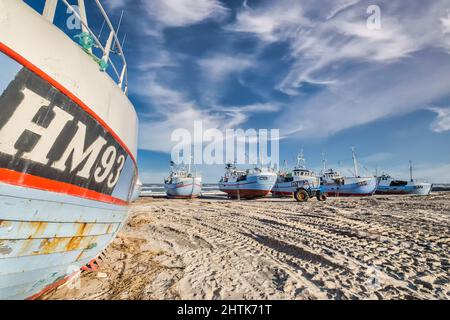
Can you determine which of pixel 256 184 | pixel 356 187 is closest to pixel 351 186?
pixel 356 187

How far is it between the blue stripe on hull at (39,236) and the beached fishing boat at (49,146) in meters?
0.01

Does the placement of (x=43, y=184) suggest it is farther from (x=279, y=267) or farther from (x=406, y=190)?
(x=406, y=190)

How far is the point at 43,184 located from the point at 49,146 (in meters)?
0.44

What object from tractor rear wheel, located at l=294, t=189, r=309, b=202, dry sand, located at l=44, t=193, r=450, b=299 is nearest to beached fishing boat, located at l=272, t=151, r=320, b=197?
tractor rear wheel, located at l=294, t=189, r=309, b=202

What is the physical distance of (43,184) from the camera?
95.9 inches

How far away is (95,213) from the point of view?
343 centimetres

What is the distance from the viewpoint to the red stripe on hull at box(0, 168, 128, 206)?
2115mm

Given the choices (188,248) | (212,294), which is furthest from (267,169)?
(212,294)

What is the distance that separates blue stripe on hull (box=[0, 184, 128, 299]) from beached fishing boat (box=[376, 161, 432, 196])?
52003 millimetres

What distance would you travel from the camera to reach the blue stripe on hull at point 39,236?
2.22 m

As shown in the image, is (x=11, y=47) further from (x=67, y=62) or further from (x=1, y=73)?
(x=67, y=62)

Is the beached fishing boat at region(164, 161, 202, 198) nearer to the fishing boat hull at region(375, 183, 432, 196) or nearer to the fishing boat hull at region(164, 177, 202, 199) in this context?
the fishing boat hull at region(164, 177, 202, 199)

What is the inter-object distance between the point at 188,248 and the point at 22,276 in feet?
14.4

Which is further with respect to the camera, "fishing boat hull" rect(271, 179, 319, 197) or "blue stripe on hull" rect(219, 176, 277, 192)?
"fishing boat hull" rect(271, 179, 319, 197)
